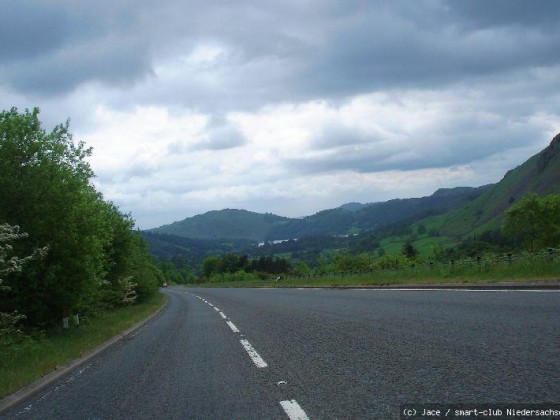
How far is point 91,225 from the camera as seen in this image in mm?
16156

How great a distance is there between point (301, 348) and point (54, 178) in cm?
979

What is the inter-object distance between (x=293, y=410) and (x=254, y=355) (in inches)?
157

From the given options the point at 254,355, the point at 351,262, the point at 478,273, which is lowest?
the point at 351,262

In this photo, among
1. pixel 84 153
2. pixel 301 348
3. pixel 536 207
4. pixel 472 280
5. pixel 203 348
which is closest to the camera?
pixel 301 348

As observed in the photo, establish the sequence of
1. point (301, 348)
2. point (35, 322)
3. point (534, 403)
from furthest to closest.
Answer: point (35, 322), point (301, 348), point (534, 403)

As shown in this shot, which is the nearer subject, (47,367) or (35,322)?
(47,367)

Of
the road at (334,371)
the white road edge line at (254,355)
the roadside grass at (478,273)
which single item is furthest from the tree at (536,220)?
the white road edge line at (254,355)

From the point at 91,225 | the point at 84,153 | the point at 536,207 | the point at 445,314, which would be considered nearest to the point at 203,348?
the point at 445,314

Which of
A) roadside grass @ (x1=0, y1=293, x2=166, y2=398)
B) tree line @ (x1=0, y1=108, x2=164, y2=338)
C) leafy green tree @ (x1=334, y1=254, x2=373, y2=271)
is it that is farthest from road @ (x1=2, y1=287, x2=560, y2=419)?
leafy green tree @ (x1=334, y1=254, x2=373, y2=271)

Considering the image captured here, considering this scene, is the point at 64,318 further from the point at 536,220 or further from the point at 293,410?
the point at 536,220

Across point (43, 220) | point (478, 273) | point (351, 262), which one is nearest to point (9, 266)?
point (43, 220)

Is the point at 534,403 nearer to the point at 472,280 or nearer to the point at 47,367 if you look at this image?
the point at 47,367

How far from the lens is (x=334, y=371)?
7.18 meters

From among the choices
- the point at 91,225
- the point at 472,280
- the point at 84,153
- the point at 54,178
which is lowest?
the point at 472,280
